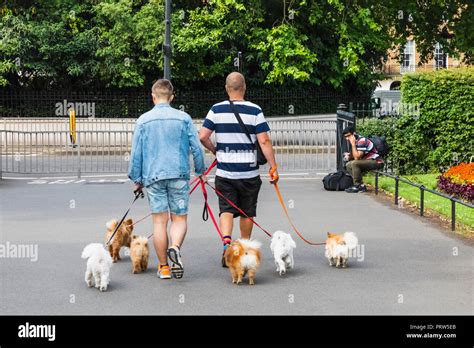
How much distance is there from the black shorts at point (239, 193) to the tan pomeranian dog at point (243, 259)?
0.87 m

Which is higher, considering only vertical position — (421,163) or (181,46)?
(181,46)

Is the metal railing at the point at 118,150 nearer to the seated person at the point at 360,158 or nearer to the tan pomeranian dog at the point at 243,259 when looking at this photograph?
the seated person at the point at 360,158

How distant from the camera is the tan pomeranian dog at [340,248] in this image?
9.63 metres

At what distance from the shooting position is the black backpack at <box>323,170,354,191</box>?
56.1ft

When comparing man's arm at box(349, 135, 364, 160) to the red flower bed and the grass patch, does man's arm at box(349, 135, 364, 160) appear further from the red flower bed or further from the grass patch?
the red flower bed

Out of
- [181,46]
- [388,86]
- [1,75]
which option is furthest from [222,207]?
[388,86]

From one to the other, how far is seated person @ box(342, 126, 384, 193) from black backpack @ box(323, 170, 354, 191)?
11cm

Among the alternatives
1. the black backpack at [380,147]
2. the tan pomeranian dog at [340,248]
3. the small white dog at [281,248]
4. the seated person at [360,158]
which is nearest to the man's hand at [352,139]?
the seated person at [360,158]

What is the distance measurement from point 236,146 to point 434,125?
37.2ft

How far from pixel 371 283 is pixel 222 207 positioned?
5.87 ft

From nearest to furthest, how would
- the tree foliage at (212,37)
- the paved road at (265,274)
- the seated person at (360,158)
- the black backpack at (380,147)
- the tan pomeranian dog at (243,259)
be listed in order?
the paved road at (265,274)
the tan pomeranian dog at (243,259)
the seated person at (360,158)
the black backpack at (380,147)
the tree foliage at (212,37)
